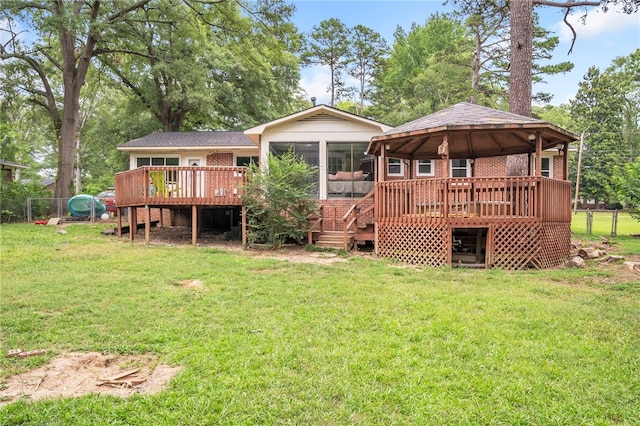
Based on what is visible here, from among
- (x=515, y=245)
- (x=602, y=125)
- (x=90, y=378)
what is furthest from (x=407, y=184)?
(x=602, y=125)

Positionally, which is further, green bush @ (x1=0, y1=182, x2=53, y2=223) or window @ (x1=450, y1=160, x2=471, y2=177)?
green bush @ (x1=0, y1=182, x2=53, y2=223)

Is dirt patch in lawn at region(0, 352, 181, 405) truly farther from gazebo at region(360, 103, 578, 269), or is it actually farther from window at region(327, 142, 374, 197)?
window at region(327, 142, 374, 197)

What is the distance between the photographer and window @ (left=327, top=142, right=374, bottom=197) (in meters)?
12.1

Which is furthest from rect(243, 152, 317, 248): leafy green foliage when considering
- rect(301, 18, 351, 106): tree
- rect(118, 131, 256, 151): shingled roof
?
rect(301, 18, 351, 106): tree

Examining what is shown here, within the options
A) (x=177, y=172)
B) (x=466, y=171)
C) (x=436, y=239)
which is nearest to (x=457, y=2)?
(x=466, y=171)

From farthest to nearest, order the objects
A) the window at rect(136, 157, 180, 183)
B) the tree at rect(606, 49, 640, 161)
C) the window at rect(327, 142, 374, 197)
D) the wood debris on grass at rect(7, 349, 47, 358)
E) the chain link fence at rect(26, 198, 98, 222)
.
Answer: the tree at rect(606, 49, 640, 161) < the chain link fence at rect(26, 198, 98, 222) < the window at rect(136, 157, 180, 183) < the window at rect(327, 142, 374, 197) < the wood debris on grass at rect(7, 349, 47, 358)

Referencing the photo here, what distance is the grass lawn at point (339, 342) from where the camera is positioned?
2.46m

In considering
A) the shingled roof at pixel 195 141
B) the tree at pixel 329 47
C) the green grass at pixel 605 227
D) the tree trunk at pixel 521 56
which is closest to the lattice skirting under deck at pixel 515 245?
the tree trunk at pixel 521 56

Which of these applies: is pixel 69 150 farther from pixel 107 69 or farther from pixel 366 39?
pixel 366 39

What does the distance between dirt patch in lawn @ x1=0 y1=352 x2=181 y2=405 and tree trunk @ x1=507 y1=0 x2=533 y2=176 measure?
10.3 m

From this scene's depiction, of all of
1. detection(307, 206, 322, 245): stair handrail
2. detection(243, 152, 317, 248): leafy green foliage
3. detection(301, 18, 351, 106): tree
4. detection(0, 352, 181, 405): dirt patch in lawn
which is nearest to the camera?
detection(0, 352, 181, 405): dirt patch in lawn

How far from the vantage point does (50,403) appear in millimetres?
2512

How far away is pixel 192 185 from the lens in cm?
1045

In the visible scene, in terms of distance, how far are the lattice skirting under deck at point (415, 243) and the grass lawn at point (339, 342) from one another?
146cm
